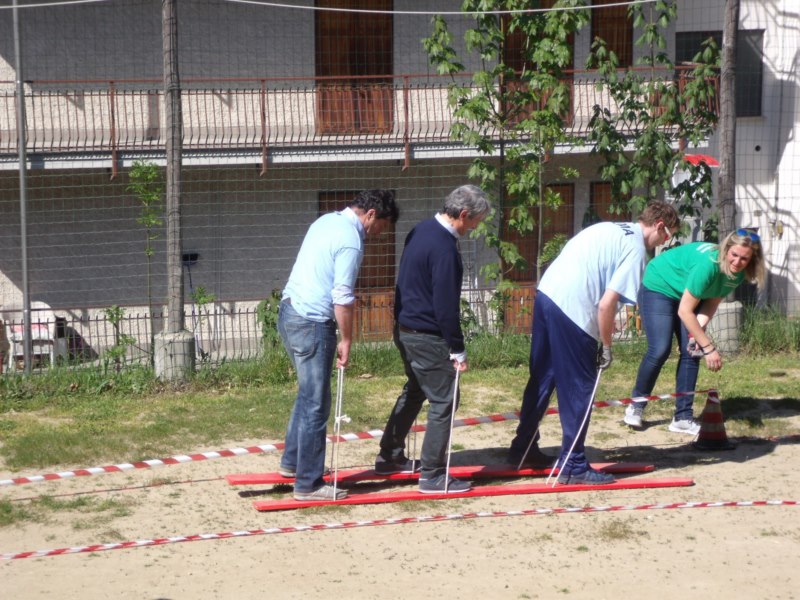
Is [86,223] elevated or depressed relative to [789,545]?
elevated

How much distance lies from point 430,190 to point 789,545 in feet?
32.1

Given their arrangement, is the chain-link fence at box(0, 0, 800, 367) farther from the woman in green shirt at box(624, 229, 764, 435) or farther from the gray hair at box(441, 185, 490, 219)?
the gray hair at box(441, 185, 490, 219)

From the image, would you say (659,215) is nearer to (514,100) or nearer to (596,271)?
(596,271)

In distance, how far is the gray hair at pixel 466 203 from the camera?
6141mm

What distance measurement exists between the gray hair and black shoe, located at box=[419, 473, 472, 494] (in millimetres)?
1622

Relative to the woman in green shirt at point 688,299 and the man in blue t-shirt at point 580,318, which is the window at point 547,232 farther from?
the man in blue t-shirt at point 580,318

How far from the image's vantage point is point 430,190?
1490 cm

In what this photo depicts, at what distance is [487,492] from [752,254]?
233 centimetres

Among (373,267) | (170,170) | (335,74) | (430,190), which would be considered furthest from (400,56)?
(170,170)

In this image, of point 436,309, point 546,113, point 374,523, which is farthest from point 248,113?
point 374,523

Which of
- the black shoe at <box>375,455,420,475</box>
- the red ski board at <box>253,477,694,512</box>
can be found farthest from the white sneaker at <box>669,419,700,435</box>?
the black shoe at <box>375,455,420,475</box>

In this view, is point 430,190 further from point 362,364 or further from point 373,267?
point 362,364

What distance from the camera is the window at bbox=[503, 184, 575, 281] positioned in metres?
14.7

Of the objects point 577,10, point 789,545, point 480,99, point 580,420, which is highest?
point 577,10
